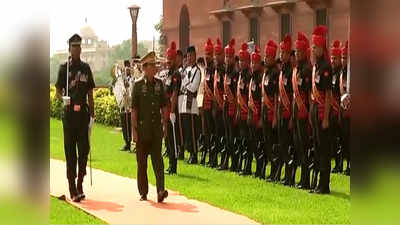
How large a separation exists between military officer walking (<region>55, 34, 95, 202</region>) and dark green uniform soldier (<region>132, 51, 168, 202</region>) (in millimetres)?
574

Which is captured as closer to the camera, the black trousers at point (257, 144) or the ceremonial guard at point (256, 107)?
the ceremonial guard at point (256, 107)

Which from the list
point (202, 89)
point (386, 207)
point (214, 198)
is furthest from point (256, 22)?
point (386, 207)

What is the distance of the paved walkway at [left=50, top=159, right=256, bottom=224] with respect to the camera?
7.81 m

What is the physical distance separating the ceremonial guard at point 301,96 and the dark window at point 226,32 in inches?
622

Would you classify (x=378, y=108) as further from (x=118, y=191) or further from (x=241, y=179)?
(x=241, y=179)

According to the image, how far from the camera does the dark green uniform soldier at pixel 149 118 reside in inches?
354

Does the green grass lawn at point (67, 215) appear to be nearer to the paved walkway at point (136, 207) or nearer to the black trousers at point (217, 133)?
the paved walkway at point (136, 207)

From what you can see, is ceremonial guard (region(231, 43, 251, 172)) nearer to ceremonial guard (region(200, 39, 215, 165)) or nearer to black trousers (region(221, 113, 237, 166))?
black trousers (region(221, 113, 237, 166))

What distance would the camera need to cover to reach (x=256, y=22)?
23938 millimetres

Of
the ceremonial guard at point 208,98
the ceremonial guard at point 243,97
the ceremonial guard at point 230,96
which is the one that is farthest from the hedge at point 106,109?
the ceremonial guard at point 243,97

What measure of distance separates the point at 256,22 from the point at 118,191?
48.0 ft

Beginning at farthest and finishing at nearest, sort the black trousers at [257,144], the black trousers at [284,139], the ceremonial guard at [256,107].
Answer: the black trousers at [257,144] → the ceremonial guard at [256,107] → the black trousers at [284,139]

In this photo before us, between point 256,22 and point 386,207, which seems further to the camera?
point 256,22

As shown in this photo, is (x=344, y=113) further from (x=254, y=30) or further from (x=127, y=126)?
(x=254, y=30)
